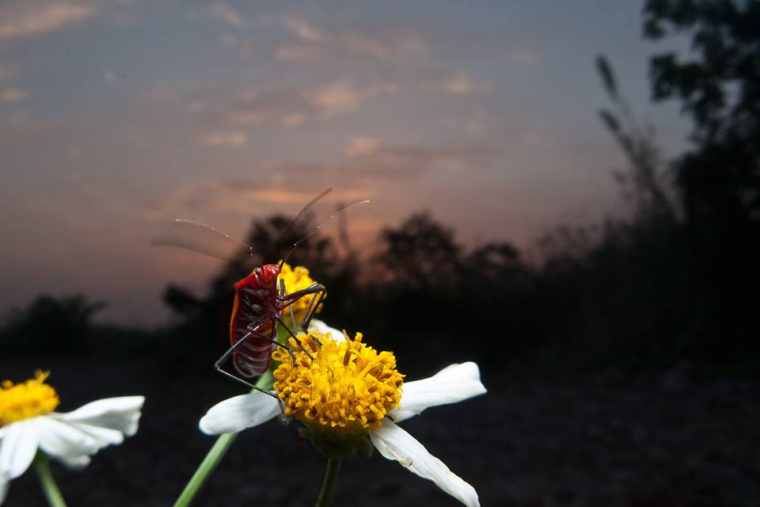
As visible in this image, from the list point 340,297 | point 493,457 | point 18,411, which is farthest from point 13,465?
point 340,297

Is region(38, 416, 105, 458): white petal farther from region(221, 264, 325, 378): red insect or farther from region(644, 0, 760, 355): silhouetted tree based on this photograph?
region(644, 0, 760, 355): silhouetted tree

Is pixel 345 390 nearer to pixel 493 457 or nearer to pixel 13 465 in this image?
pixel 13 465

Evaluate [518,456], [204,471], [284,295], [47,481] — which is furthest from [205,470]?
[518,456]

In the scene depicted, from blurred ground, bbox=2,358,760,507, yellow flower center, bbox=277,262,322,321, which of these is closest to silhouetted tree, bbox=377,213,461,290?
blurred ground, bbox=2,358,760,507

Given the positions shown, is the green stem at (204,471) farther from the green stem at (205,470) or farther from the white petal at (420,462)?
the white petal at (420,462)

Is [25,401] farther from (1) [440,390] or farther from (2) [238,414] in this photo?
(1) [440,390]

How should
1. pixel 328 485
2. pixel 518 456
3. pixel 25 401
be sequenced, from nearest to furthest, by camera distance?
pixel 328 485 → pixel 25 401 → pixel 518 456

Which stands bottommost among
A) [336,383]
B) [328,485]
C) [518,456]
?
[328,485]
